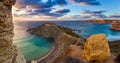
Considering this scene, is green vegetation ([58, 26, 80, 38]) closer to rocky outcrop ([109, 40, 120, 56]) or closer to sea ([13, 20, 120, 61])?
sea ([13, 20, 120, 61])

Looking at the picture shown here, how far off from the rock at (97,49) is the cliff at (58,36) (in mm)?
3373

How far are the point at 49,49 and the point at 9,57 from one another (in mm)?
12803

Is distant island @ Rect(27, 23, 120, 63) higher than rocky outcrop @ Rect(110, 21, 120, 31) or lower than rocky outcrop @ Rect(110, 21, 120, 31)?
lower

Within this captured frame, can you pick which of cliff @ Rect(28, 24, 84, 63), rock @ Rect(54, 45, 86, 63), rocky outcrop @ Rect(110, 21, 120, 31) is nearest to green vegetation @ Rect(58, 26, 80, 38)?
cliff @ Rect(28, 24, 84, 63)

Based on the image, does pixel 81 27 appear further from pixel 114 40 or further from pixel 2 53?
pixel 2 53

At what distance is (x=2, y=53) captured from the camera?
1.99m

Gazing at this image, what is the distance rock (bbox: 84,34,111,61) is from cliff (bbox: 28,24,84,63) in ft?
11.1

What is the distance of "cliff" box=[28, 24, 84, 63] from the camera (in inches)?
582

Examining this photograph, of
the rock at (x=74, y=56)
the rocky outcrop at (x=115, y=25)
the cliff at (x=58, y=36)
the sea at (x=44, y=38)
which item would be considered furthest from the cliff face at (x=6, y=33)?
the rocky outcrop at (x=115, y=25)

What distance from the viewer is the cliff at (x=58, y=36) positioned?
14.8 metres

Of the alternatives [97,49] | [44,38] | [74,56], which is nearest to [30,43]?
[44,38]

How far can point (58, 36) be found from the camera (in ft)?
52.1

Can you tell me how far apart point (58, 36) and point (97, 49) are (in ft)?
16.1

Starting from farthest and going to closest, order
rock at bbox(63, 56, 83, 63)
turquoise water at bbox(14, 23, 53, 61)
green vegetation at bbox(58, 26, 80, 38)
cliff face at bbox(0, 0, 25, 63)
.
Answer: green vegetation at bbox(58, 26, 80, 38)
turquoise water at bbox(14, 23, 53, 61)
rock at bbox(63, 56, 83, 63)
cliff face at bbox(0, 0, 25, 63)
